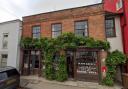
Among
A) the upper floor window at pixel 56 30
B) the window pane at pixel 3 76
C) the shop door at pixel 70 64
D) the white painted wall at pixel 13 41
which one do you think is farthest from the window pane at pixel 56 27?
the window pane at pixel 3 76

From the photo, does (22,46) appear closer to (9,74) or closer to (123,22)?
(9,74)

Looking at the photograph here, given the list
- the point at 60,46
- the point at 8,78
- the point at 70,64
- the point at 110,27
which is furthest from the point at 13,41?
the point at 110,27

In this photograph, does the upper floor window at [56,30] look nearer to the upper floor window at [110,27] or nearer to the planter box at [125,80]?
the upper floor window at [110,27]

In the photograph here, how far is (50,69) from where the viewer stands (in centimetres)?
1109

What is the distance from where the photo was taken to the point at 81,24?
1141 centimetres

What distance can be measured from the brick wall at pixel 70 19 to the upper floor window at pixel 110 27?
80cm

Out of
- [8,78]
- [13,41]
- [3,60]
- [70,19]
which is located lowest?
[8,78]

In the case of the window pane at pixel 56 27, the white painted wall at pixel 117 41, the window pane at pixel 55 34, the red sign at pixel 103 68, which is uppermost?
the window pane at pixel 56 27

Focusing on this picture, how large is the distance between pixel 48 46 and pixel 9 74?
183 inches

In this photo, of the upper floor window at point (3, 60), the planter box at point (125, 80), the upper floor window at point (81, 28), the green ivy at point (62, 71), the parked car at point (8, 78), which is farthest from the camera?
the upper floor window at point (3, 60)

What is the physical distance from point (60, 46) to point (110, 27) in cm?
515

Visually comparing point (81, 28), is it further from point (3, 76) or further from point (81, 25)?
point (3, 76)

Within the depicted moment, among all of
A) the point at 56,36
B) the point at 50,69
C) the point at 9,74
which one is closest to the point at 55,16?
the point at 56,36

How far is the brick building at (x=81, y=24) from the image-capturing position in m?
10.6
